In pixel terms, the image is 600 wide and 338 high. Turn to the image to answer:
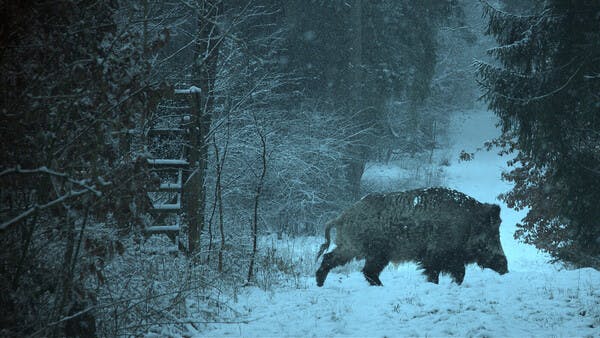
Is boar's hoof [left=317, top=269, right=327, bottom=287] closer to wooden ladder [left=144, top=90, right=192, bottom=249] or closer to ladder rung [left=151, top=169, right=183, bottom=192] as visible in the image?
wooden ladder [left=144, top=90, right=192, bottom=249]

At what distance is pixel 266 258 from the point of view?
27.9 feet

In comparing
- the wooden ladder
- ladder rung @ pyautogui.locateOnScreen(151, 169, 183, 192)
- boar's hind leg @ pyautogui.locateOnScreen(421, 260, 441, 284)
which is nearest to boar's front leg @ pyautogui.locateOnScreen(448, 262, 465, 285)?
boar's hind leg @ pyautogui.locateOnScreen(421, 260, 441, 284)

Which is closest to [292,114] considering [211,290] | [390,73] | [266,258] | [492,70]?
[390,73]

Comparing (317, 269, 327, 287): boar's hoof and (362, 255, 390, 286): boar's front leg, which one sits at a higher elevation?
(362, 255, 390, 286): boar's front leg

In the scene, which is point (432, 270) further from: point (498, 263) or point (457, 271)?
point (498, 263)

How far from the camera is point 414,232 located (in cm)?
794

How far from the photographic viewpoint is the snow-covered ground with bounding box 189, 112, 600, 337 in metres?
5.27

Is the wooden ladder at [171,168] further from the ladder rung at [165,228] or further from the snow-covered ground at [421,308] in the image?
the snow-covered ground at [421,308]

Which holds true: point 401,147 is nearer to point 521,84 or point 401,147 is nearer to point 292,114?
point 292,114

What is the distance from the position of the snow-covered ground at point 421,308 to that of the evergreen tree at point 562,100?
1.57 m

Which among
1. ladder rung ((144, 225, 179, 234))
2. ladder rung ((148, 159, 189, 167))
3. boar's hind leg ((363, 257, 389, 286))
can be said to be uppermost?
ladder rung ((148, 159, 189, 167))

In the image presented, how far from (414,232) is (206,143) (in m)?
3.94

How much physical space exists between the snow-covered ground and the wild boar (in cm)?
34

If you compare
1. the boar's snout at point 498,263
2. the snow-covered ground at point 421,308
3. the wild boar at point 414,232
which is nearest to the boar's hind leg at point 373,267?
the wild boar at point 414,232
